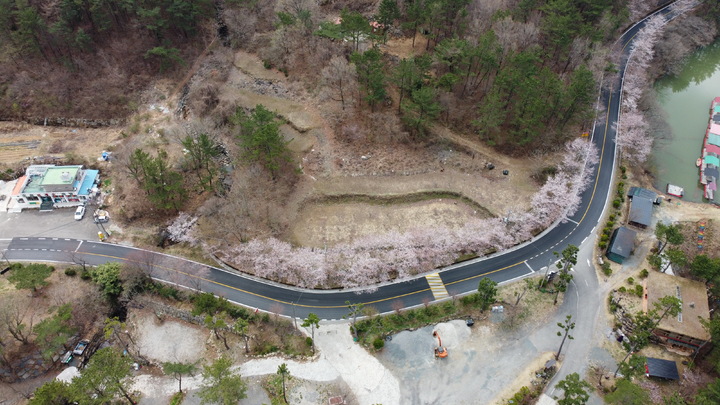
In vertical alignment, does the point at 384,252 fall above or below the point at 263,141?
below

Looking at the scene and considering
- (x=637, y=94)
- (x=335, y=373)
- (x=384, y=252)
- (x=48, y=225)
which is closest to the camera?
(x=335, y=373)

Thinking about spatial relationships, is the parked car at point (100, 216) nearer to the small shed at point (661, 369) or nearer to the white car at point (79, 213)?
the white car at point (79, 213)

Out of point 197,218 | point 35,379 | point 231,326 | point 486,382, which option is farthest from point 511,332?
point 35,379

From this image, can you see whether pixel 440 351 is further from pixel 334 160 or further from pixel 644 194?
pixel 644 194

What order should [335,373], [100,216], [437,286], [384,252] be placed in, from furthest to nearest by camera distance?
[100,216] → [384,252] → [437,286] → [335,373]

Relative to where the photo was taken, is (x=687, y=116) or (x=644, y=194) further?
(x=687, y=116)

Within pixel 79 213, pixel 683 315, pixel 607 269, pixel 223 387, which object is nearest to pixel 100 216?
pixel 79 213
